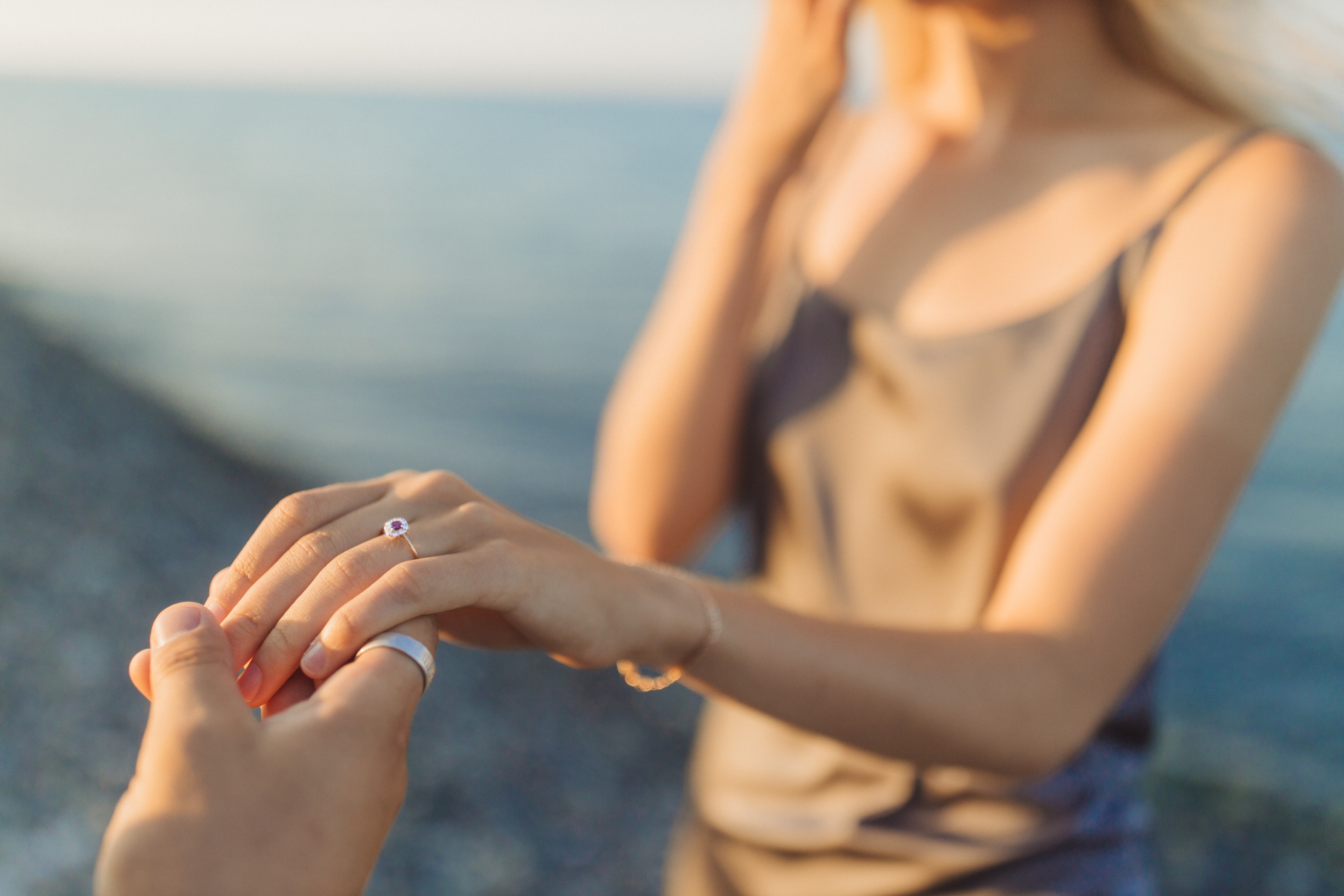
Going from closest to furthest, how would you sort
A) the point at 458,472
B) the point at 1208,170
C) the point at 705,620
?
1. the point at 705,620
2. the point at 1208,170
3. the point at 458,472

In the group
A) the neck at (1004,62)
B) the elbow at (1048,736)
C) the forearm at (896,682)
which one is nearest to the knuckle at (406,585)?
the forearm at (896,682)

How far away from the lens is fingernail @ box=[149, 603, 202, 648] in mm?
898

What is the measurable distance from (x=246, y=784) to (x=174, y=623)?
234mm

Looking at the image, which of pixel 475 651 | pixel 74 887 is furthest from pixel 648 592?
pixel 475 651

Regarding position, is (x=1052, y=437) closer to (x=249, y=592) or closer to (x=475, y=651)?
(x=249, y=592)

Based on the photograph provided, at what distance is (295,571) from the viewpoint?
101 centimetres

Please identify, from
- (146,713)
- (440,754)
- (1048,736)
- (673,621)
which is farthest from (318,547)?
(146,713)

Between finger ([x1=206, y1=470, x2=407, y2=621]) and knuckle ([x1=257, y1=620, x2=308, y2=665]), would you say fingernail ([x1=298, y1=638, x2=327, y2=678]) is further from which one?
finger ([x1=206, y1=470, x2=407, y2=621])

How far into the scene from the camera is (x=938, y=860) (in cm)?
170

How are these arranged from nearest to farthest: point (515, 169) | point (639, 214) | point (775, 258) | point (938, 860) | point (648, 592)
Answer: point (648, 592)
point (938, 860)
point (775, 258)
point (639, 214)
point (515, 169)

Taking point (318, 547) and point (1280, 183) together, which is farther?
point (1280, 183)

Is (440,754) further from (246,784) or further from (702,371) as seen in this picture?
(246,784)

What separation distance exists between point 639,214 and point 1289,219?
21578 mm

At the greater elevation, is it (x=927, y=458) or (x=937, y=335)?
(x=937, y=335)
